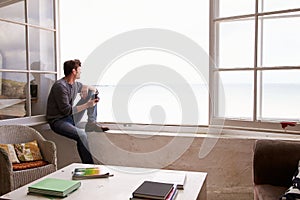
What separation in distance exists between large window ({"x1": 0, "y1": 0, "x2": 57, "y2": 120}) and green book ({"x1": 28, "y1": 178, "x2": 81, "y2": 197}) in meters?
1.38

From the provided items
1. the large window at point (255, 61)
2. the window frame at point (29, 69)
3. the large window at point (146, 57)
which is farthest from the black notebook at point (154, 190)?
the window frame at point (29, 69)

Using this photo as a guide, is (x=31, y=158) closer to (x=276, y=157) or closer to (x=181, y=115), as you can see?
(x=181, y=115)

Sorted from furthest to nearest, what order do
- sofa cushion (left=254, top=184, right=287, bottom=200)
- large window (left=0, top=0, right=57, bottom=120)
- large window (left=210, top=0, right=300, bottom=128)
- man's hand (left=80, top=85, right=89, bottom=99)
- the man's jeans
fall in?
man's hand (left=80, top=85, right=89, bottom=99), the man's jeans, large window (left=0, top=0, right=57, bottom=120), large window (left=210, top=0, right=300, bottom=128), sofa cushion (left=254, top=184, right=287, bottom=200)

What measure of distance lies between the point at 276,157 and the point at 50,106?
231 cm

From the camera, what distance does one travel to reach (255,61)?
2.56 metres

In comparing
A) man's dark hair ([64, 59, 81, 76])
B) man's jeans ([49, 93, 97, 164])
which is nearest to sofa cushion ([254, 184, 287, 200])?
man's jeans ([49, 93, 97, 164])

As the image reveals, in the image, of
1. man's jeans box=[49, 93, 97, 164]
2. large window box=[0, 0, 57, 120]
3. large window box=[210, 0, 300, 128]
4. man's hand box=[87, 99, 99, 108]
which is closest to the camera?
large window box=[210, 0, 300, 128]

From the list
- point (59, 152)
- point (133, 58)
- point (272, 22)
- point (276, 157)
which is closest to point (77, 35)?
point (133, 58)

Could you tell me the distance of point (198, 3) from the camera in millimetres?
2947

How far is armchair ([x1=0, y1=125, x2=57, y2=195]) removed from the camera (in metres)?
2.31

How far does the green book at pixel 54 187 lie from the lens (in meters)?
1.68

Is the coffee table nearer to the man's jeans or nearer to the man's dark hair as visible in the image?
the man's jeans

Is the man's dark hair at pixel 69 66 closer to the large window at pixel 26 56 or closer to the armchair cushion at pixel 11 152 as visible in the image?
the large window at pixel 26 56

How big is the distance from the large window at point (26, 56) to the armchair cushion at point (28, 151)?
1.27 feet
